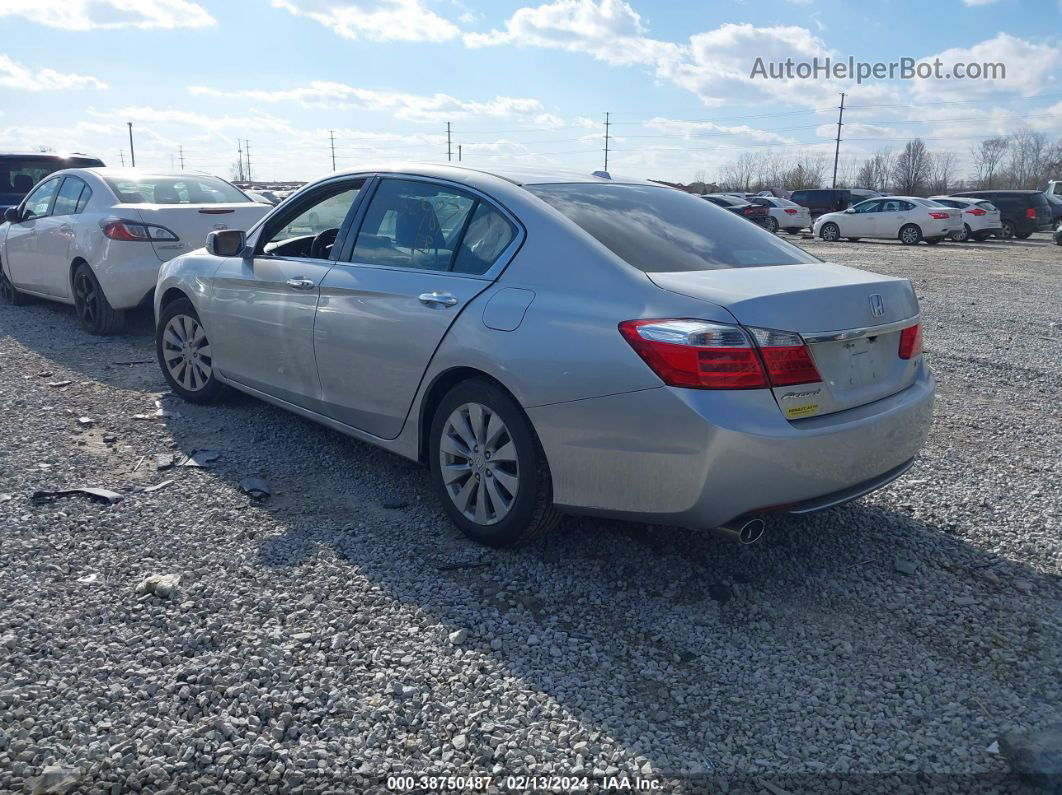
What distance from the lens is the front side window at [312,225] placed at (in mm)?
4867

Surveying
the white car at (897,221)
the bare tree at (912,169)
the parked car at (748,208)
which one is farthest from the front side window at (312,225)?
the bare tree at (912,169)

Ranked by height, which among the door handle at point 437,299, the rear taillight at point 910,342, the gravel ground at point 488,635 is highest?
the door handle at point 437,299

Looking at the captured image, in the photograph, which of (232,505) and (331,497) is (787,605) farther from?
(232,505)

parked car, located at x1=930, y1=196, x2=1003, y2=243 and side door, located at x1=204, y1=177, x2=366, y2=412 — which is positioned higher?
parked car, located at x1=930, y1=196, x2=1003, y2=243

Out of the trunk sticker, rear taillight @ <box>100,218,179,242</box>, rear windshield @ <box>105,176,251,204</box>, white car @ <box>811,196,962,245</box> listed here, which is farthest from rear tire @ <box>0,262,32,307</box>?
white car @ <box>811,196,962,245</box>

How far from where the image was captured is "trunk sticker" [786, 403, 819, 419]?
3149 mm

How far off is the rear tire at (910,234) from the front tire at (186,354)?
2529 cm

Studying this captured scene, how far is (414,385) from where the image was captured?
4.04 meters

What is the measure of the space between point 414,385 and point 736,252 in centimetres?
159

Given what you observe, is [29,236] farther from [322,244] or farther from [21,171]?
[322,244]

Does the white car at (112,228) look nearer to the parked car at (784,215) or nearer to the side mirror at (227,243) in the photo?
the side mirror at (227,243)

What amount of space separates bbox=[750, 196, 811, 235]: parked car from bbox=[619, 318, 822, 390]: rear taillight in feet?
98.3

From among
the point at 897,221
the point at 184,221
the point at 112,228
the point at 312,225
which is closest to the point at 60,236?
the point at 112,228

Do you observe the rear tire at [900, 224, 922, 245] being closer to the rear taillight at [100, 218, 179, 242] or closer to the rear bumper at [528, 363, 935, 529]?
the rear taillight at [100, 218, 179, 242]
